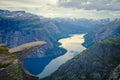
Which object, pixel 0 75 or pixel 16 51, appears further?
pixel 16 51

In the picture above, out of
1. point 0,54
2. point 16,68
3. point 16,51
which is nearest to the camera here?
point 16,68

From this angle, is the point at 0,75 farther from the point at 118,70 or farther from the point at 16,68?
the point at 118,70

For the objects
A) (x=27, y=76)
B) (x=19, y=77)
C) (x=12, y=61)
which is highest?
(x=12, y=61)

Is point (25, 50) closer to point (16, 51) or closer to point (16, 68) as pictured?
point (16, 51)

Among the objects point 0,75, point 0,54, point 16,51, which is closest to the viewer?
point 0,75

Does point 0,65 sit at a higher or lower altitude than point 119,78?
higher

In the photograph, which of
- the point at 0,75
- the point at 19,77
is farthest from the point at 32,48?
the point at 0,75

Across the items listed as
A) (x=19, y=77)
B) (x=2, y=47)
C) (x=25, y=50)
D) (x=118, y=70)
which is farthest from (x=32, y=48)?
(x=118, y=70)

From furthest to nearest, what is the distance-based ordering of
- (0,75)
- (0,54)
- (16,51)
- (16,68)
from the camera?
1. (16,51)
2. (0,54)
3. (16,68)
4. (0,75)

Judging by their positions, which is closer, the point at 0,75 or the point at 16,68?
the point at 0,75
